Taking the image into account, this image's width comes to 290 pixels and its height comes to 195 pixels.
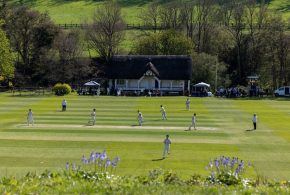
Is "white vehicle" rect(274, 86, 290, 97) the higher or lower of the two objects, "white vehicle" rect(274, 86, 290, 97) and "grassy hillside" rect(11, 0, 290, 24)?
the lower

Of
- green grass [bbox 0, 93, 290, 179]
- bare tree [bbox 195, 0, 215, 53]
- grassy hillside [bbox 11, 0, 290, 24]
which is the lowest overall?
green grass [bbox 0, 93, 290, 179]

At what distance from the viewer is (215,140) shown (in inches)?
1682

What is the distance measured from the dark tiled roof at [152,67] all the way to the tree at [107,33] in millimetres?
5820

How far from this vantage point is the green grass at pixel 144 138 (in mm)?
32375

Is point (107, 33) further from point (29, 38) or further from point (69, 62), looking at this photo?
point (29, 38)

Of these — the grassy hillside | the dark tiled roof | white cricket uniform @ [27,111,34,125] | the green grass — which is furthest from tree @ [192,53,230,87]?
white cricket uniform @ [27,111,34,125]

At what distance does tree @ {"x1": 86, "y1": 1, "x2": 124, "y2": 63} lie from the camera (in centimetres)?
10556

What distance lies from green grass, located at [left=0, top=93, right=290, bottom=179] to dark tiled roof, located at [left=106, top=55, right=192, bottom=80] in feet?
73.5

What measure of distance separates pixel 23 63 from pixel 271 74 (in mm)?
44529

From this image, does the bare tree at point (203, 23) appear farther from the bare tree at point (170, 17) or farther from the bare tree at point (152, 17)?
the bare tree at point (152, 17)

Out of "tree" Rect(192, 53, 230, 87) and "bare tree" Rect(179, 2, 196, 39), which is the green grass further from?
"bare tree" Rect(179, 2, 196, 39)

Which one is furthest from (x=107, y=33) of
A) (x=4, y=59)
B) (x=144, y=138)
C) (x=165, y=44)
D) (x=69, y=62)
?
(x=144, y=138)


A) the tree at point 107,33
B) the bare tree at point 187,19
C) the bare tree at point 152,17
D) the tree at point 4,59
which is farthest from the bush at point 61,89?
the bare tree at point 187,19

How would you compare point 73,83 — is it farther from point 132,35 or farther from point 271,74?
point 271,74
